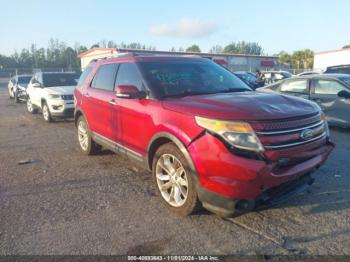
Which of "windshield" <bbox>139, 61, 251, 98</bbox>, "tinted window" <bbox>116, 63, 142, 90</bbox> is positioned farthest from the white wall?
"tinted window" <bbox>116, 63, 142, 90</bbox>

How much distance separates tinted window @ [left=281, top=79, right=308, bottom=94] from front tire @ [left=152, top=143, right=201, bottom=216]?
241 inches

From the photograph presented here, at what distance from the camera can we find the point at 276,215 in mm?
3846

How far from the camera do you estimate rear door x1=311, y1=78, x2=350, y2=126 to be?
315 inches

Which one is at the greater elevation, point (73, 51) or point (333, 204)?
point (73, 51)

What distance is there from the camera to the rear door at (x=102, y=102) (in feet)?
17.3

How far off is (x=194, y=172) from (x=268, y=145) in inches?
31.4

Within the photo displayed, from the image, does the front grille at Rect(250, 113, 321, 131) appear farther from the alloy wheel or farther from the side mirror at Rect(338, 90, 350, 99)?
the side mirror at Rect(338, 90, 350, 99)

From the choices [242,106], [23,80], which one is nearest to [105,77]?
[242,106]

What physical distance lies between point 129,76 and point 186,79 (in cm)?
88

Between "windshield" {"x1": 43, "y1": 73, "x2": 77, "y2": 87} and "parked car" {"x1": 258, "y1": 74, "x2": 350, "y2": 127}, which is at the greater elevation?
"windshield" {"x1": 43, "y1": 73, "x2": 77, "y2": 87}

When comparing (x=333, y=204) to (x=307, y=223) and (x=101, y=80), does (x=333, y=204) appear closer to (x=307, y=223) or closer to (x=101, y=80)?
(x=307, y=223)

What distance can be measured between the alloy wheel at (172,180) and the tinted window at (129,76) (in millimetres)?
1135

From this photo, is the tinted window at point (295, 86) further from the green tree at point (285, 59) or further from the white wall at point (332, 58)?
the green tree at point (285, 59)

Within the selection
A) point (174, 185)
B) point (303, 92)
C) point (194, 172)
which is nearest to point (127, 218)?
point (174, 185)
